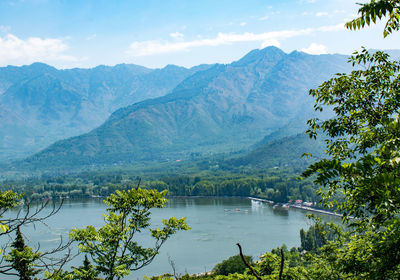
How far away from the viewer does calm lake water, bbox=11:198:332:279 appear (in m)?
42.2

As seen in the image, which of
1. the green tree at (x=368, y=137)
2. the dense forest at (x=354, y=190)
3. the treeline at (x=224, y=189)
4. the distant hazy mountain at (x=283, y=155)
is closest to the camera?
the dense forest at (x=354, y=190)

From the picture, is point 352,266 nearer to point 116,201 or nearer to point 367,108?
point 367,108

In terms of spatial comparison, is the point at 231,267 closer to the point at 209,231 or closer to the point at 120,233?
the point at 209,231

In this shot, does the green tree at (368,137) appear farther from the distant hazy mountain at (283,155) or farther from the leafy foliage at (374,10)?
the distant hazy mountain at (283,155)

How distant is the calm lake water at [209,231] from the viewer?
42.2 meters

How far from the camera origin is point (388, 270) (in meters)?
4.51

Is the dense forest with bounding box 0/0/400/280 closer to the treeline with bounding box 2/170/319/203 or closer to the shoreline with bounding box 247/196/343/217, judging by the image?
the shoreline with bounding box 247/196/343/217

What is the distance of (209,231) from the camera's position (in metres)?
54.0

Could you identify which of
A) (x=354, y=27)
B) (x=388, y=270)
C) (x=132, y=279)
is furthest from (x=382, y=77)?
(x=132, y=279)

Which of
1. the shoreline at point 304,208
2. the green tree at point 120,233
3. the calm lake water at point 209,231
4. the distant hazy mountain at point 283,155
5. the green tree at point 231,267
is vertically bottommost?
the shoreline at point 304,208

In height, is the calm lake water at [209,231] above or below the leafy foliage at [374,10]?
below

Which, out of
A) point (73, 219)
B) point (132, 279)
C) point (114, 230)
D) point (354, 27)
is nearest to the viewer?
point (354, 27)

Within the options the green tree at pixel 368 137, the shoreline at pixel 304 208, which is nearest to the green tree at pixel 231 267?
the shoreline at pixel 304 208

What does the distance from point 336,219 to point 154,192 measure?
2293 inches
